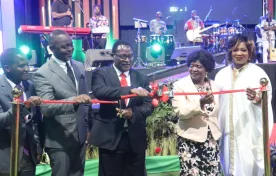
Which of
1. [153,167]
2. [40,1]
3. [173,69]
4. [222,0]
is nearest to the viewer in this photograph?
[153,167]

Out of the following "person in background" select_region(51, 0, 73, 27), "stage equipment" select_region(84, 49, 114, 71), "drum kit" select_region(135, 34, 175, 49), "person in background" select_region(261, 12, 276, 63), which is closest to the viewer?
"stage equipment" select_region(84, 49, 114, 71)

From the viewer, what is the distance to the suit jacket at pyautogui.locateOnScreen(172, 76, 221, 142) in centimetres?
320

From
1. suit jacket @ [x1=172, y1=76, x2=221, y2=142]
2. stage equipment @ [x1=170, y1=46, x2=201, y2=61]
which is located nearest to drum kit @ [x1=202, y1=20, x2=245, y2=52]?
stage equipment @ [x1=170, y1=46, x2=201, y2=61]

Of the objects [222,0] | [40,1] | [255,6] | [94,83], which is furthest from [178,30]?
[94,83]

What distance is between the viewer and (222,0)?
13750 mm

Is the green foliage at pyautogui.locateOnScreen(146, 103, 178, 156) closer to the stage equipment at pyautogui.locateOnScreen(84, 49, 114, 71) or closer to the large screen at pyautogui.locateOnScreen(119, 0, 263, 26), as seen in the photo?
the stage equipment at pyautogui.locateOnScreen(84, 49, 114, 71)

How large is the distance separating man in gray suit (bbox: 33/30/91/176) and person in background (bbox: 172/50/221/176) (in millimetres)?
877

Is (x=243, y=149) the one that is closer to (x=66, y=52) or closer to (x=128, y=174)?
(x=128, y=174)

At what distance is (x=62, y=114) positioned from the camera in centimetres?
317

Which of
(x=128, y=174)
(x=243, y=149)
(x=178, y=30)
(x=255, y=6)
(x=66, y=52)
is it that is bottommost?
(x=128, y=174)

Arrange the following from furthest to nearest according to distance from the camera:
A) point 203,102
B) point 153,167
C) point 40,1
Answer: point 40,1 < point 153,167 < point 203,102

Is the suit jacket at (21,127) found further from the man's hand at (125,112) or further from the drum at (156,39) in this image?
the drum at (156,39)

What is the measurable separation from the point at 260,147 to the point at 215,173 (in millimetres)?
454

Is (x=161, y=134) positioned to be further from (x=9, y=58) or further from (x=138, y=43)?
(x=138, y=43)
